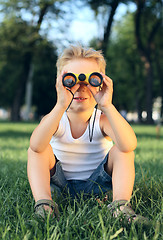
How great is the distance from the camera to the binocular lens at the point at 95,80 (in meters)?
2.08

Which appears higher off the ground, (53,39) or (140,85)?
(53,39)

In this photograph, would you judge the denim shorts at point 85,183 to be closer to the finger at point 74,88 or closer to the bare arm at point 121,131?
the bare arm at point 121,131

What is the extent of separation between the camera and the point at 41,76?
108 feet

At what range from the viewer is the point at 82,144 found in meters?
2.23

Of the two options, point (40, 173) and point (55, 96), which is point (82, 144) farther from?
point (55, 96)

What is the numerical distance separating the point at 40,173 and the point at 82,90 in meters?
0.62

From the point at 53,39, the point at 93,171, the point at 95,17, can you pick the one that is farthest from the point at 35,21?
the point at 93,171

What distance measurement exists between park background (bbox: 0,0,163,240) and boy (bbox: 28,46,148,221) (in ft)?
0.49

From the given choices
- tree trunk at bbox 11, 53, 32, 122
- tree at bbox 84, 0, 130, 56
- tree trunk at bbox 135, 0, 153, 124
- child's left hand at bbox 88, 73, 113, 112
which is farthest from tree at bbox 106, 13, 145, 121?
A: child's left hand at bbox 88, 73, 113, 112

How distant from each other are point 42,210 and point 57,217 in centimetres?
10

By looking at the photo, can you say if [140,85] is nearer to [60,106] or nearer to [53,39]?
[53,39]

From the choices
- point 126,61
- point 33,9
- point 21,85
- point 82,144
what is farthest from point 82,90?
point 126,61

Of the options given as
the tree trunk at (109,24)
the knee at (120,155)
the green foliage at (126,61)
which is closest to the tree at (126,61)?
the green foliage at (126,61)

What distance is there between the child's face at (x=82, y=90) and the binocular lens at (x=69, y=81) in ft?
0.40
